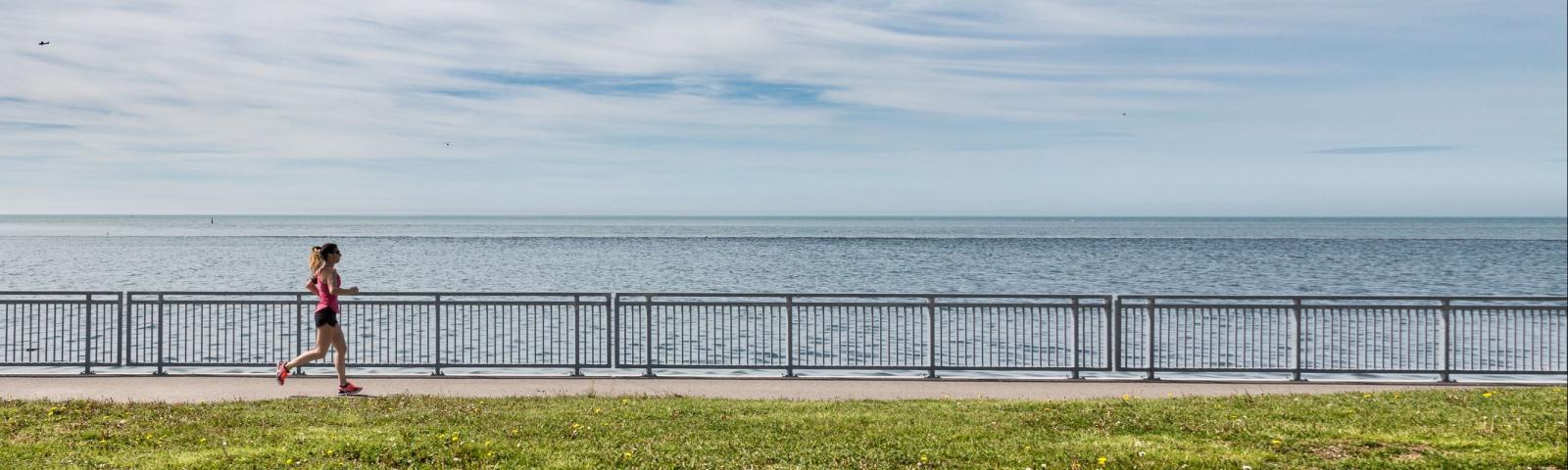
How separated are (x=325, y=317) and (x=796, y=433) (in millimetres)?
5299

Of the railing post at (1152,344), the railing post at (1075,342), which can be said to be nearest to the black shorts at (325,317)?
the railing post at (1075,342)

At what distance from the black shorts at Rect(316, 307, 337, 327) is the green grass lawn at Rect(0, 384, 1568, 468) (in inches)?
32.7

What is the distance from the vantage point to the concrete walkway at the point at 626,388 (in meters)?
11.9

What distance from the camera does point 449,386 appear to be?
12344 mm

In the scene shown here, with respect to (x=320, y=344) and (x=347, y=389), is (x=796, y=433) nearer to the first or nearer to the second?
(x=347, y=389)

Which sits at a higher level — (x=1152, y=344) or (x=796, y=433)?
(x=1152, y=344)

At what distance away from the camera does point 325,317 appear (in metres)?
11.7

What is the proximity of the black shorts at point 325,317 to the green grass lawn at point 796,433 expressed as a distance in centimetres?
83

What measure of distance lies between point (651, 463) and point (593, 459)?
45cm

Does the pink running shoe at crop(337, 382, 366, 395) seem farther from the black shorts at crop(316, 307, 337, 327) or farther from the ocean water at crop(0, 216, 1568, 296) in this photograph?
the ocean water at crop(0, 216, 1568, 296)

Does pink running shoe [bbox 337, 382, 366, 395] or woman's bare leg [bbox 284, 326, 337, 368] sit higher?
woman's bare leg [bbox 284, 326, 337, 368]

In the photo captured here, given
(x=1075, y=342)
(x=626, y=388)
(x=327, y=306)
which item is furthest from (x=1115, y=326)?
(x=327, y=306)

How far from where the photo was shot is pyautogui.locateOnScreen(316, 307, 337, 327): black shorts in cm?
1163

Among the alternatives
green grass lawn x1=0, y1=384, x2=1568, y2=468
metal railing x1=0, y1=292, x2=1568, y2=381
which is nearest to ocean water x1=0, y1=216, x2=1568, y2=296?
metal railing x1=0, y1=292, x2=1568, y2=381
